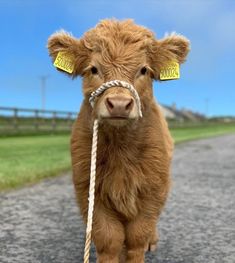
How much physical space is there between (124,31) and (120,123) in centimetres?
98

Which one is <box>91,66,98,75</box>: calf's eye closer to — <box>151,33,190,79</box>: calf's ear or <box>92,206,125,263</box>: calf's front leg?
<box>151,33,190,79</box>: calf's ear

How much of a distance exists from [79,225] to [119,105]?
321 cm

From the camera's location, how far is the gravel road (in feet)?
18.2

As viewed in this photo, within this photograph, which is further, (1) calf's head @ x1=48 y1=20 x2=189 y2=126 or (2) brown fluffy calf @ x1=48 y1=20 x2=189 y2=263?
(2) brown fluffy calf @ x1=48 y1=20 x2=189 y2=263

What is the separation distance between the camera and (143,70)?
4.80 metres

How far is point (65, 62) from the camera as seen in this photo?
504 cm

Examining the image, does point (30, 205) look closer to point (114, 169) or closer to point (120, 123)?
point (114, 169)

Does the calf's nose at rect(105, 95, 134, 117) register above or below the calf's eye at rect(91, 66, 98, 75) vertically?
below

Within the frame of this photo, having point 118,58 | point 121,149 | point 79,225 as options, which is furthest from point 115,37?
point 79,225

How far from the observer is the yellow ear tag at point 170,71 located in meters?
5.09

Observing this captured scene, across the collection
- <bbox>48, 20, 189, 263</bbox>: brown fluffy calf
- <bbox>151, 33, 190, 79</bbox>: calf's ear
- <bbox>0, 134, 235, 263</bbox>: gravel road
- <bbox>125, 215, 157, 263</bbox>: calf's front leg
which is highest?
<bbox>151, 33, 190, 79</bbox>: calf's ear

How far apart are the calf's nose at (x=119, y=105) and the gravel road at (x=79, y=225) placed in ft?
6.01

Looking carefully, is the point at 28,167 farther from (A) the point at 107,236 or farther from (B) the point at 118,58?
(B) the point at 118,58

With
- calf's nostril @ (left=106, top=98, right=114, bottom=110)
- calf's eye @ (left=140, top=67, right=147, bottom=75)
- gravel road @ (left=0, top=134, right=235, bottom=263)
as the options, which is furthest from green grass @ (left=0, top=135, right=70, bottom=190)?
calf's nostril @ (left=106, top=98, right=114, bottom=110)
